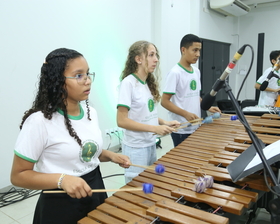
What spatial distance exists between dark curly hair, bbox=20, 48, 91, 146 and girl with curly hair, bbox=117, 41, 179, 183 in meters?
0.70

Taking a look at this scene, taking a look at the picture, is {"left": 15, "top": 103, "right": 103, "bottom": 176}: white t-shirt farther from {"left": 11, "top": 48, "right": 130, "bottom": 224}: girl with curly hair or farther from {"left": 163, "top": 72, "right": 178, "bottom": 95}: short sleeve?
{"left": 163, "top": 72, "right": 178, "bottom": 95}: short sleeve

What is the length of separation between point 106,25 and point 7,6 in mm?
1682

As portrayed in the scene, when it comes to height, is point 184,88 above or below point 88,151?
above

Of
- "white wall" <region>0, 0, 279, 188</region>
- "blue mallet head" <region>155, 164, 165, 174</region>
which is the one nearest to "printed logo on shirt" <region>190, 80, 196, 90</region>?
"blue mallet head" <region>155, 164, 165, 174</region>

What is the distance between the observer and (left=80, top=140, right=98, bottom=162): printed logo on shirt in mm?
1303

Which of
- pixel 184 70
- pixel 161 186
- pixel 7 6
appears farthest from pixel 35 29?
pixel 161 186

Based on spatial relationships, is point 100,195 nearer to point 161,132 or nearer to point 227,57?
point 161,132

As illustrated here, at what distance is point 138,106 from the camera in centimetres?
203

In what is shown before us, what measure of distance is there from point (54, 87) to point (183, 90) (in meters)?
1.60

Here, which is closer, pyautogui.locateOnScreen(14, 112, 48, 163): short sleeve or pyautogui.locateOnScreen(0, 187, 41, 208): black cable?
pyautogui.locateOnScreen(14, 112, 48, 163): short sleeve

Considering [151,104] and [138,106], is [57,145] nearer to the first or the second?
[138,106]

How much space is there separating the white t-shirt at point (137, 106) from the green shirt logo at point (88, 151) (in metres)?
0.66


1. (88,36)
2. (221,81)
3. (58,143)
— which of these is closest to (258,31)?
(88,36)

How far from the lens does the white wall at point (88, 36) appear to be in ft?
10.2
